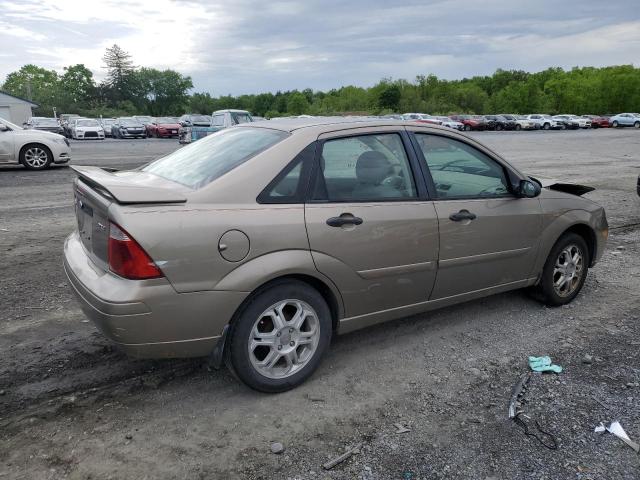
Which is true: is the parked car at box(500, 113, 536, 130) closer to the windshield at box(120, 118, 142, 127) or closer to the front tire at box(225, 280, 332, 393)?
the windshield at box(120, 118, 142, 127)

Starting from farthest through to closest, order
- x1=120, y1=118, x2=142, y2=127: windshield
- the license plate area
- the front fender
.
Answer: x1=120, y1=118, x2=142, y2=127: windshield → the front fender → the license plate area

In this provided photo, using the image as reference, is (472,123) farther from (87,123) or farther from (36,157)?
(36,157)

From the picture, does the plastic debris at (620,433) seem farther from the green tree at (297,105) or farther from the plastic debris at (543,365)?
the green tree at (297,105)

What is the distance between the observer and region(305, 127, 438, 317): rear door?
3.33m

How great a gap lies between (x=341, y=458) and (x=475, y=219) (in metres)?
2.06

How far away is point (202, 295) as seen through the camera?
9.59 feet

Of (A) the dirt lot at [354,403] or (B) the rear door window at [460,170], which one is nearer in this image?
(A) the dirt lot at [354,403]

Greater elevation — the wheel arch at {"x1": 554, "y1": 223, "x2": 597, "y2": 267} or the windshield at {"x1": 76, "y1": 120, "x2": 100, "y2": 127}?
the windshield at {"x1": 76, "y1": 120, "x2": 100, "y2": 127}

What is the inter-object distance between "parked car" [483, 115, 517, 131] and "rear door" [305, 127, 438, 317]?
2028 inches

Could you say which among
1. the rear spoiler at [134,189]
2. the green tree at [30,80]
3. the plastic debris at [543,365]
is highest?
the green tree at [30,80]

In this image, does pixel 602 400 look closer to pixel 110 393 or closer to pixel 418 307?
pixel 418 307

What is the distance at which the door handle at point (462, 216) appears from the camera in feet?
12.6

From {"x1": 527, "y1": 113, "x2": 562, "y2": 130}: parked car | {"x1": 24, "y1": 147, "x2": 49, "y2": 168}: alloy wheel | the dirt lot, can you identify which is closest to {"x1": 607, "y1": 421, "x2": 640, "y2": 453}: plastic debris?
the dirt lot

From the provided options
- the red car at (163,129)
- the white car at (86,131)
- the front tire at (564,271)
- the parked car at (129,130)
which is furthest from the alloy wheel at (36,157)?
the parked car at (129,130)
